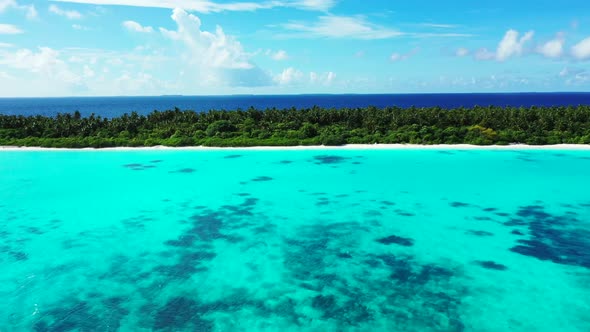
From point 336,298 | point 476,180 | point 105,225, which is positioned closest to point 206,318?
point 336,298

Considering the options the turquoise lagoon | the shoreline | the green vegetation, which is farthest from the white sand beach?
the turquoise lagoon

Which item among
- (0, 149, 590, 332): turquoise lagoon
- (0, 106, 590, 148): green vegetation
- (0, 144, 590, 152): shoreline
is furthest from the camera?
(0, 106, 590, 148): green vegetation

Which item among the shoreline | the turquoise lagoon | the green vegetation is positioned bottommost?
the turquoise lagoon

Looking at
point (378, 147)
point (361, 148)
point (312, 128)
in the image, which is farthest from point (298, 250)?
point (312, 128)

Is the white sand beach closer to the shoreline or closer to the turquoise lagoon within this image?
the shoreline

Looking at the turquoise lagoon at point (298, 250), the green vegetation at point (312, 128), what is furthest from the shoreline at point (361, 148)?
the turquoise lagoon at point (298, 250)

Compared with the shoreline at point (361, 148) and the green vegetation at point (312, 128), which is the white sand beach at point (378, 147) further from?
the green vegetation at point (312, 128)
